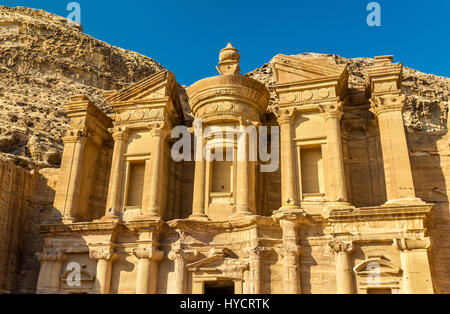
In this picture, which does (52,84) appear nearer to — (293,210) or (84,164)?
(84,164)

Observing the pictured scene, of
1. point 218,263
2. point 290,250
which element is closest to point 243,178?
point 218,263

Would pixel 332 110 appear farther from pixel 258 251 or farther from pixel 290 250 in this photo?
pixel 258 251

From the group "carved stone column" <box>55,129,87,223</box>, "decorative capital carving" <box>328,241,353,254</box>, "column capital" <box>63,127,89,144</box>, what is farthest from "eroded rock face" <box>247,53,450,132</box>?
"decorative capital carving" <box>328,241,353,254</box>

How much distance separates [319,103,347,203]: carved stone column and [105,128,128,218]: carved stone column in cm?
850

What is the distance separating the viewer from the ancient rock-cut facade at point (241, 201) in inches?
588

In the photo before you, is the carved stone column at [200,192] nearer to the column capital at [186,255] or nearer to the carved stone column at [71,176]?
the column capital at [186,255]

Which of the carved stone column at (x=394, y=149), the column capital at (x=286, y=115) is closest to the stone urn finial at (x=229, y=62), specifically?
the column capital at (x=286, y=115)

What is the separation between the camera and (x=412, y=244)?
1423cm

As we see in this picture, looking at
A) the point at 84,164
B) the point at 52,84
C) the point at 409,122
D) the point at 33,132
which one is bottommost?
the point at 84,164

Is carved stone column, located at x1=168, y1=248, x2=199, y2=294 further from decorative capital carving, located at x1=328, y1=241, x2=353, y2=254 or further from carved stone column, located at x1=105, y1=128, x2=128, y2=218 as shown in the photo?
decorative capital carving, located at x1=328, y1=241, x2=353, y2=254

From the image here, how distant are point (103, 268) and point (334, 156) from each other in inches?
382
